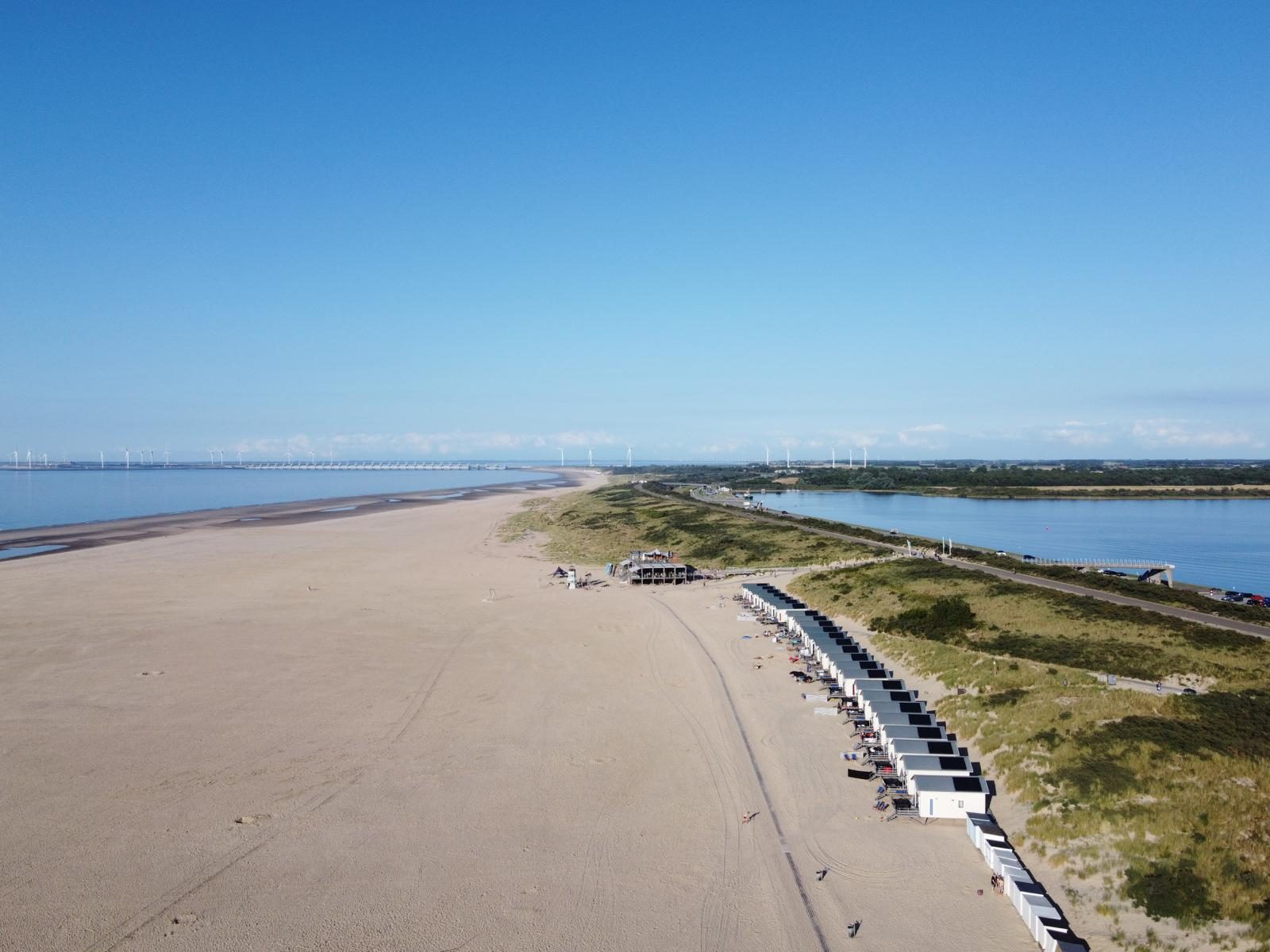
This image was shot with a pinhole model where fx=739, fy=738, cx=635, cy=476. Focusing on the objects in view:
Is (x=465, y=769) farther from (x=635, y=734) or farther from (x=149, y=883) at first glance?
(x=149, y=883)

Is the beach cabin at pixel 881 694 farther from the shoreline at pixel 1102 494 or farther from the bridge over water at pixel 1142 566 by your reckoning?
the shoreline at pixel 1102 494

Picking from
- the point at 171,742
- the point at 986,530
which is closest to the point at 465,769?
the point at 171,742

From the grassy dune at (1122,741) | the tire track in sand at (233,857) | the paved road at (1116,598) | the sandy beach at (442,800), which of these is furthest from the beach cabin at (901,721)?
the paved road at (1116,598)

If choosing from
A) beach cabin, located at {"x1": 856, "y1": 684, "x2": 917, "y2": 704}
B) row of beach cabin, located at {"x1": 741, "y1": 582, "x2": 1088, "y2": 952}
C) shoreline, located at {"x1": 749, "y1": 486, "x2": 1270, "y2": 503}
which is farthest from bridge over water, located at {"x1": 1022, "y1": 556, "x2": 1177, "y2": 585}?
shoreline, located at {"x1": 749, "y1": 486, "x2": 1270, "y2": 503}

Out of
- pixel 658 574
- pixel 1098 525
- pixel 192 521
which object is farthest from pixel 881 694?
pixel 192 521

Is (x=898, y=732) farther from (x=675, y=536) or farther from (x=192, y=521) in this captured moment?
(x=192, y=521)
